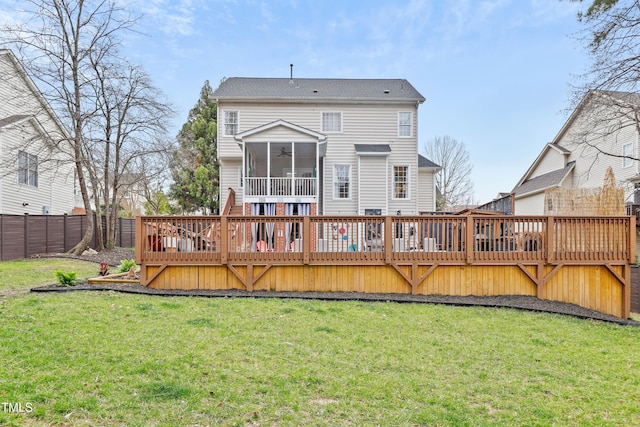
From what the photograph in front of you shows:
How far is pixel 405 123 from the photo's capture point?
15.8m

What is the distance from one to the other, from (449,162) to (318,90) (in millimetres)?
17001

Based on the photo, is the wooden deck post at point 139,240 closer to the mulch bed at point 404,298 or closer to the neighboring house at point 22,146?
the mulch bed at point 404,298

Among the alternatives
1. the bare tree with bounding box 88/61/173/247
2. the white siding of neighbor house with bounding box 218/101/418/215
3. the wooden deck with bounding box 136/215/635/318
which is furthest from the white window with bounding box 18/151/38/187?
the wooden deck with bounding box 136/215/635/318

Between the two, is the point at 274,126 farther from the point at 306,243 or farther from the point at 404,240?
the point at 404,240

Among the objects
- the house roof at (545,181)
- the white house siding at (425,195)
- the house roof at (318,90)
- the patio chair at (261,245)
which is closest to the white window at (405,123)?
the house roof at (318,90)

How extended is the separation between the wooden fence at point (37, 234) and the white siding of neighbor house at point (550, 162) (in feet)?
80.5

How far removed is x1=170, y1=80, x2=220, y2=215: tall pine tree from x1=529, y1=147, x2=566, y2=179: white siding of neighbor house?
2086cm

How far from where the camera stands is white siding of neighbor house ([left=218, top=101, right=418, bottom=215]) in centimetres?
1554

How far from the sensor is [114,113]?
15117 mm

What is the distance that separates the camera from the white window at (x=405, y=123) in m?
15.8

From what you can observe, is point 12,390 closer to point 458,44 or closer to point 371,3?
point 371,3

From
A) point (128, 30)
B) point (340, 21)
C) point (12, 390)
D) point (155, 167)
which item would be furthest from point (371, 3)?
point (12, 390)

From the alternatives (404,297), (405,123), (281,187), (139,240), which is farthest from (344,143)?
(139,240)

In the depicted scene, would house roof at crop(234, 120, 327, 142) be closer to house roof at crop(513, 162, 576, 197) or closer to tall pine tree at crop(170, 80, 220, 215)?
tall pine tree at crop(170, 80, 220, 215)
